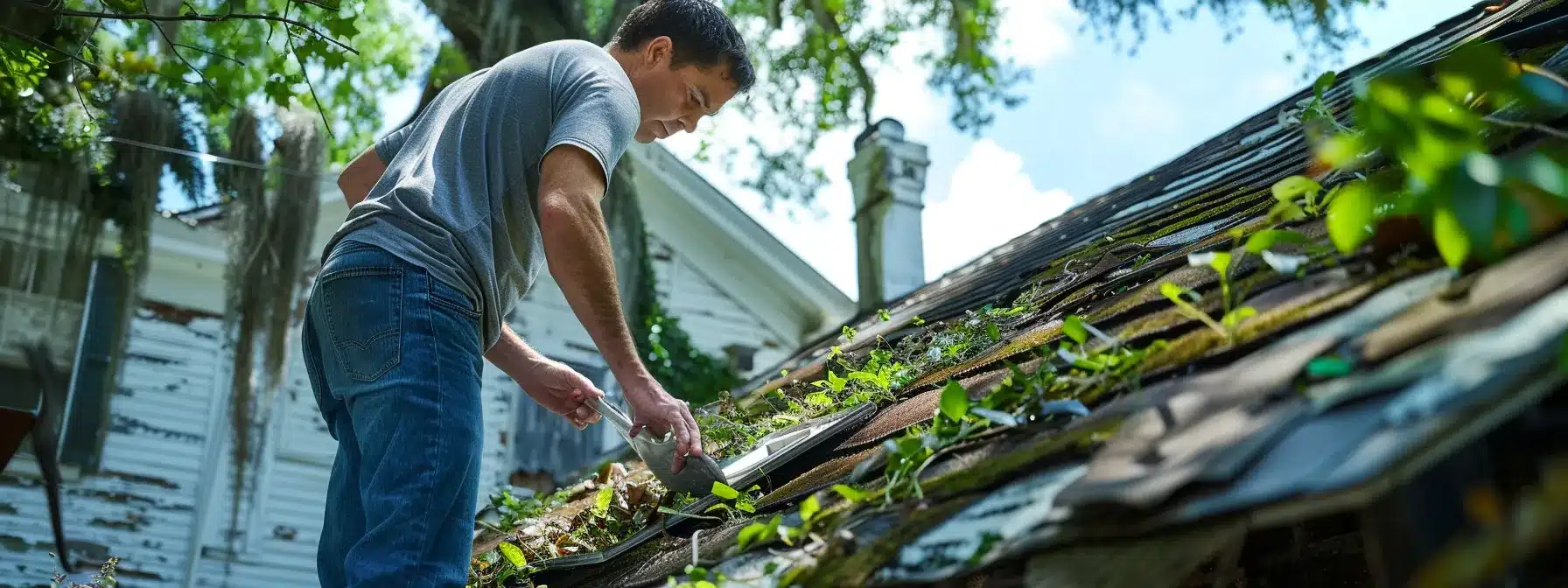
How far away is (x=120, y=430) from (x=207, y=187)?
2.07 m

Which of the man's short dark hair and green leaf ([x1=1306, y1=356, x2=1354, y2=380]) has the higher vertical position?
the man's short dark hair

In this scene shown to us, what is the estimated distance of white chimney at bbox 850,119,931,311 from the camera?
8.91 m

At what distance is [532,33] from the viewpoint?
10.5 m

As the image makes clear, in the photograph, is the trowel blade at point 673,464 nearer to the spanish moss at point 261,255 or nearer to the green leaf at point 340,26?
the green leaf at point 340,26

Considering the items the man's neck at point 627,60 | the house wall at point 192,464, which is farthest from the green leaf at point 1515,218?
the house wall at point 192,464

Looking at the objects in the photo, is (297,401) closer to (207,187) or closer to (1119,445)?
(207,187)

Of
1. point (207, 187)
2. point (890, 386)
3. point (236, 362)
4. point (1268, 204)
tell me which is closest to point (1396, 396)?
point (1268, 204)

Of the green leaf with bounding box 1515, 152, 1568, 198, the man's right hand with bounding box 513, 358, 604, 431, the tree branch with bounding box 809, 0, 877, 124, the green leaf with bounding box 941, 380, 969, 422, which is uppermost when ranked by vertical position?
the tree branch with bounding box 809, 0, 877, 124

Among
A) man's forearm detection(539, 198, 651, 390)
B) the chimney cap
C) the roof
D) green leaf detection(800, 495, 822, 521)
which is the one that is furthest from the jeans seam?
the chimney cap

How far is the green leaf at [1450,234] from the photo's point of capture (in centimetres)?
113

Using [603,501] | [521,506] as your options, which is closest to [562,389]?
[603,501]

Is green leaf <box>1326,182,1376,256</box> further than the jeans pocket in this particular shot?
No

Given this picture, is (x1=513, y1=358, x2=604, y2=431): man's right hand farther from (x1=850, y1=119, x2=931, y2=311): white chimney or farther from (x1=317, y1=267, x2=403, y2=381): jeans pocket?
(x1=850, y1=119, x2=931, y2=311): white chimney

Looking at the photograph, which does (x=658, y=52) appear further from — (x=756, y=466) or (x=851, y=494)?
(x=851, y=494)
